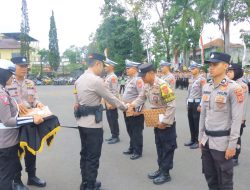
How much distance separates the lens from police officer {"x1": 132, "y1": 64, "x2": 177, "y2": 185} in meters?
4.88

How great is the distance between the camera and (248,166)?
18.7 feet

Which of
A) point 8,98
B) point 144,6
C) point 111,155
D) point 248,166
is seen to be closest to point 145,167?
point 111,155

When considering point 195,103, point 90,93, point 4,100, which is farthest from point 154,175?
point 4,100

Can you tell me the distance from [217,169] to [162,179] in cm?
144

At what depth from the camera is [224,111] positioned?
142 inches

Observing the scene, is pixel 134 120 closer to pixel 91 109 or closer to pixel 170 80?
pixel 170 80

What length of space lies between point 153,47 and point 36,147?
42.1 metres

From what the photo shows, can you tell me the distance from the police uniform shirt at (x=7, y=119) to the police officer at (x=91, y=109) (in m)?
1.01

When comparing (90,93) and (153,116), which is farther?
(153,116)

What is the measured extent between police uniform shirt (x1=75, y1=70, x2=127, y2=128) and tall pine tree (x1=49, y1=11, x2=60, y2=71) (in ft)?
229

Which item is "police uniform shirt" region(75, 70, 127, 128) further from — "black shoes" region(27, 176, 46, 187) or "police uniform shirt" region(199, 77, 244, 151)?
"police uniform shirt" region(199, 77, 244, 151)

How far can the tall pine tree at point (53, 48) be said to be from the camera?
7231 cm

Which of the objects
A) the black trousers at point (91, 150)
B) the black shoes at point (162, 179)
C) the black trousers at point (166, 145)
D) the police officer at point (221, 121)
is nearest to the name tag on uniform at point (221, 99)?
the police officer at point (221, 121)

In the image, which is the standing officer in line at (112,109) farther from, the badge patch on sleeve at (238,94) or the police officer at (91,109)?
the badge patch on sleeve at (238,94)
